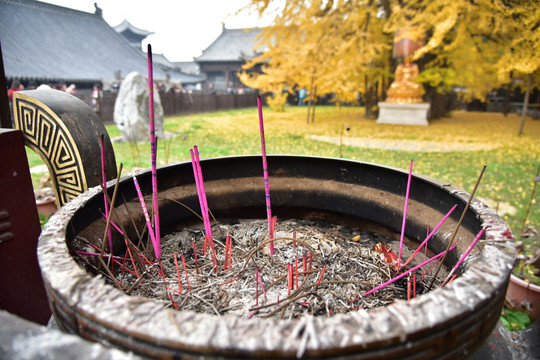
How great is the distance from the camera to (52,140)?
5.75 ft

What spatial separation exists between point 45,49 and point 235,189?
2083 centimetres

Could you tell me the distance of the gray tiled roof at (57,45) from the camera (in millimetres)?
15664

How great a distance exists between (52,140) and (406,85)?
13.7 meters

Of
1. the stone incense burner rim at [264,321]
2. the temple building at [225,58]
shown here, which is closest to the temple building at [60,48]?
the temple building at [225,58]

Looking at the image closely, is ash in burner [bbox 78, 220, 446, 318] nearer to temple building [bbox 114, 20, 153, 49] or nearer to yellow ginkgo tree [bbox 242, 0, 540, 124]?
yellow ginkgo tree [bbox 242, 0, 540, 124]

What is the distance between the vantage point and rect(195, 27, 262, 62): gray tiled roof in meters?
32.1

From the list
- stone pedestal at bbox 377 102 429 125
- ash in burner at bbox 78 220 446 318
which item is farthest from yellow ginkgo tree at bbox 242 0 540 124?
ash in burner at bbox 78 220 446 318

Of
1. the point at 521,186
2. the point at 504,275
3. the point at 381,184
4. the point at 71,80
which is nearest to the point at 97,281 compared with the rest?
the point at 504,275

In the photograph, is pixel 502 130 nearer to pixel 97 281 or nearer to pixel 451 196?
pixel 451 196

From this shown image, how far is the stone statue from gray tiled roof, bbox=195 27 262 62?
20685 mm

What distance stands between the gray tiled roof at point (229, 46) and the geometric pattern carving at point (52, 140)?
103 feet

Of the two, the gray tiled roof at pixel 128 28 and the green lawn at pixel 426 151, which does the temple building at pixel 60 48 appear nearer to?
the gray tiled roof at pixel 128 28

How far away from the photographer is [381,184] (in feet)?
6.27

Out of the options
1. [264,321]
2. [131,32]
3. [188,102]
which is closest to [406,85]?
[188,102]
